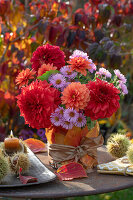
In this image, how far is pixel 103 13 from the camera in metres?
2.30

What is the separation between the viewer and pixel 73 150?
1.17 meters

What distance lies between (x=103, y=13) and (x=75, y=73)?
4.20ft

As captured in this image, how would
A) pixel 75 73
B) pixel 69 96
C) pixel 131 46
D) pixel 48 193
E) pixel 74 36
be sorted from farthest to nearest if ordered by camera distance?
pixel 131 46, pixel 74 36, pixel 75 73, pixel 69 96, pixel 48 193

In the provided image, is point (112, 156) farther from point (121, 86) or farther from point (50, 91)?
point (50, 91)

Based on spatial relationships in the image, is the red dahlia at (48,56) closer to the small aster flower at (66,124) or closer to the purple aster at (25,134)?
the small aster flower at (66,124)

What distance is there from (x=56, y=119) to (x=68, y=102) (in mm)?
100

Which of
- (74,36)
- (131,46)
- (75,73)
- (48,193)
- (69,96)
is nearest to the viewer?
(48,193)

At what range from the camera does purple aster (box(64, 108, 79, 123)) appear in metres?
1.10

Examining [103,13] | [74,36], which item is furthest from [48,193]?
[103,13]

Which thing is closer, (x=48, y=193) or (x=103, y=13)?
(x=48, y=193)

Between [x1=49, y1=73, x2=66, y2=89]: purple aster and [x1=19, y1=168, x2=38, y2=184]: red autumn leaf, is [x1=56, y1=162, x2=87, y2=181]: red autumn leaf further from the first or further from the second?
[x1=49, y1=73, x2=66, y2=89]: purple aster

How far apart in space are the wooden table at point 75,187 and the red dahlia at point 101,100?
23 centimetres

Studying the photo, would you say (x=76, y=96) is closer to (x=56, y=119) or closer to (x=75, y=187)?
(x=56, y=119)

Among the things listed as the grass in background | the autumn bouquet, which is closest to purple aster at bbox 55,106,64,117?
the autumn bouquet
